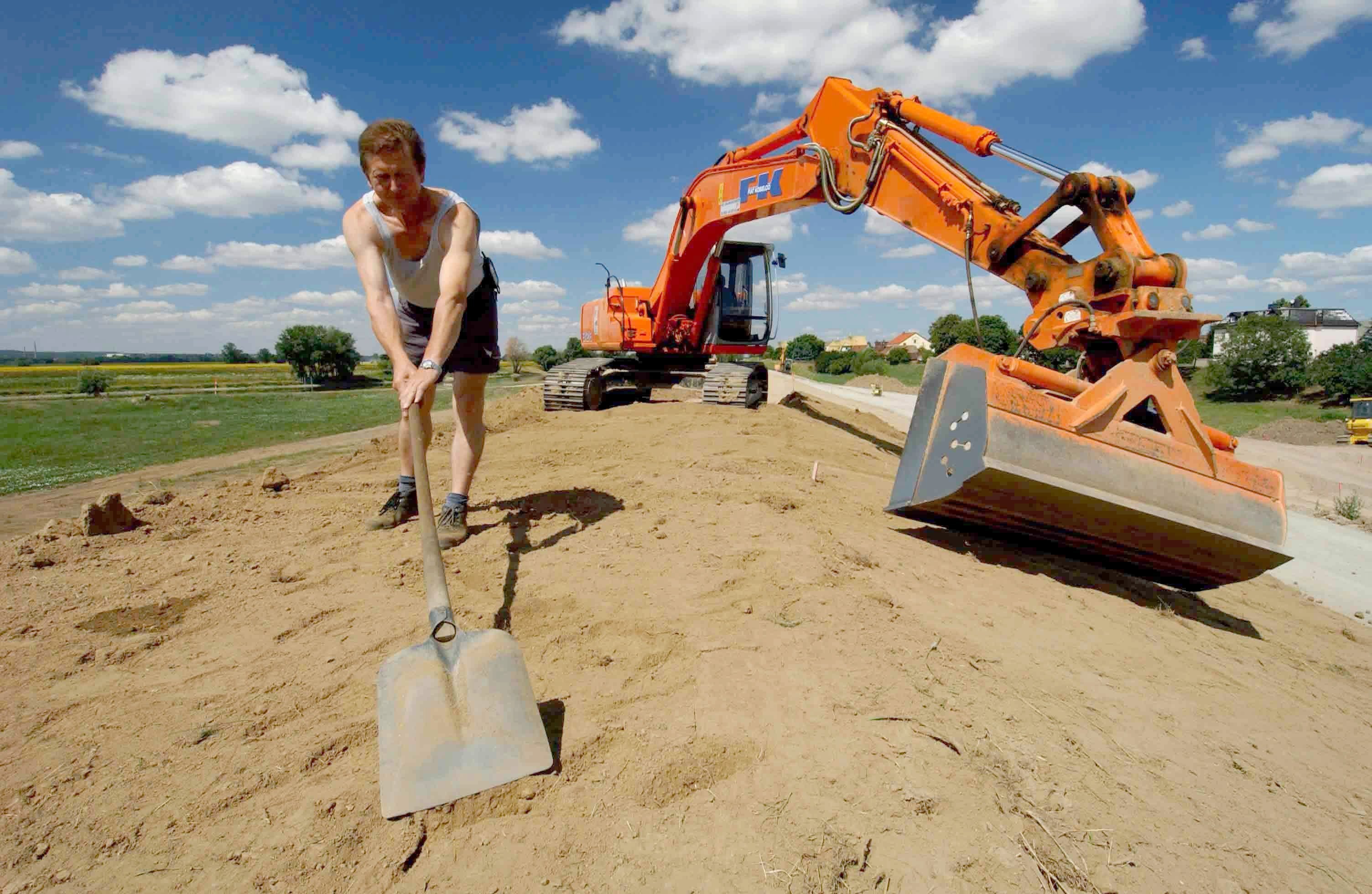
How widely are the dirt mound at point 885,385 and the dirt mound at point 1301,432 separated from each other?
41.7 ft

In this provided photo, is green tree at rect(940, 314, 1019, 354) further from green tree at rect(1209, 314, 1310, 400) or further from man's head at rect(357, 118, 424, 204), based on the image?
man's head at rect(357, 118, 424, 204)

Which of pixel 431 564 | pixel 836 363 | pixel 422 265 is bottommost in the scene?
pixel 836 363

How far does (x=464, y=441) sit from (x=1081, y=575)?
139 inches

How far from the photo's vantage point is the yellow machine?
14281 millimetres

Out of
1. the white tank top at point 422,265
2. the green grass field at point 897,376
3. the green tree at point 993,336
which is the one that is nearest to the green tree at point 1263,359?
the green grass field at point 897,376

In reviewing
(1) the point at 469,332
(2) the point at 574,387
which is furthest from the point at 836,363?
(1) the point at 469,332

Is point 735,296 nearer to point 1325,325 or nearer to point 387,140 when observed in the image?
point 387,140

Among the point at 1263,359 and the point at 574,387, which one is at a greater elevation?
the point at 574,387

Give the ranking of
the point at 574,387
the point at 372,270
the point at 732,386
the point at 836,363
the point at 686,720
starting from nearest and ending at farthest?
the point at 686,720 < the point at 372,270 < the point at 732,386 < the point at 574,387 < the point at 836,363

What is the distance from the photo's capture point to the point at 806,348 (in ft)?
221

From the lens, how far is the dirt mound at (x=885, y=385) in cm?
3088

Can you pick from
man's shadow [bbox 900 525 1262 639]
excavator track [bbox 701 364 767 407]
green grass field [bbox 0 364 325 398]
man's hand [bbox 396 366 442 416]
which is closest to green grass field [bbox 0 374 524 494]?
excavator track [bbox 701 364 767 407]

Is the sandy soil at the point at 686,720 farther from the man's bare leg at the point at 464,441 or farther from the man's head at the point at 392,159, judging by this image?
the man's head at the point at 392,159

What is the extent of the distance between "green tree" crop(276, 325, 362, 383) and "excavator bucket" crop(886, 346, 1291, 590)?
43073 mm
